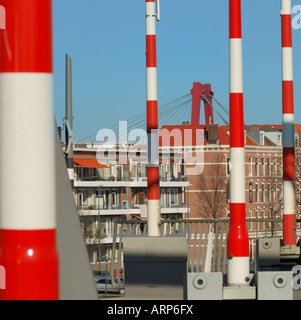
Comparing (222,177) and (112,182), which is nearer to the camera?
(112,182)

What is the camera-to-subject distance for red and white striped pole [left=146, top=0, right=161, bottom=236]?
9.70m

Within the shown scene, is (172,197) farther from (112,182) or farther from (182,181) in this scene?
(112,182)

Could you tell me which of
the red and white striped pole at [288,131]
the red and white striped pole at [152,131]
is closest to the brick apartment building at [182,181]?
the red and white striped pole at [288,131]

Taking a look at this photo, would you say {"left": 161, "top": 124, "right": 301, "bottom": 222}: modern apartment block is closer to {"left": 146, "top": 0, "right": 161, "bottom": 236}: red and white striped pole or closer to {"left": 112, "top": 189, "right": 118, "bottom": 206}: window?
{"left": 112, "top": 189, "right": 118, "bottom": 206}: window

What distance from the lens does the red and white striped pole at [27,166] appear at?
1.93m

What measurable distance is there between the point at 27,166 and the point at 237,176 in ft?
17.5

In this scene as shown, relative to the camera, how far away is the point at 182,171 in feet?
294

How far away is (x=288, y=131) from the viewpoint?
10883mm

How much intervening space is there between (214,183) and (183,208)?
4113mm

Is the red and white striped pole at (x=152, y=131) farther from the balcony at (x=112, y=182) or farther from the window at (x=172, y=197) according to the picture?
the window at (x=172, y=197)

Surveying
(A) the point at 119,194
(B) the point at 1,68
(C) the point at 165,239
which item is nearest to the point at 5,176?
(B) the point at 1,68

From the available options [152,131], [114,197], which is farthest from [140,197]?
[152,131]

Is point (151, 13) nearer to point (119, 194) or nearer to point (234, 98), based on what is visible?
point (234, 98)

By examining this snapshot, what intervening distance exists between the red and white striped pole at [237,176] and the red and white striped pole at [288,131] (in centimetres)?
339
